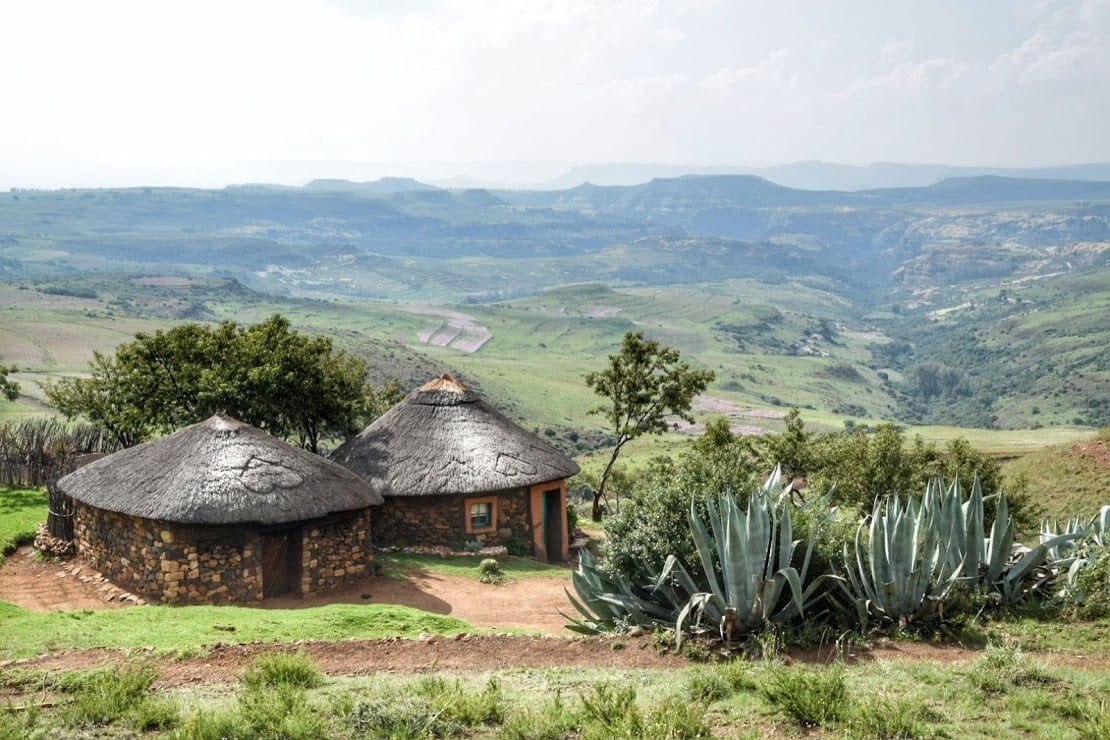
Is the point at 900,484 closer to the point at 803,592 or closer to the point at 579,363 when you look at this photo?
the point at 803,592

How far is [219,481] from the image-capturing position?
15.6 metres

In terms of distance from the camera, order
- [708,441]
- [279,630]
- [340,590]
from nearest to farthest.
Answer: [279,630] → [340,590] → [708,441]

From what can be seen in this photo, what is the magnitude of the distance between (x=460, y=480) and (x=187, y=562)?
649 cm

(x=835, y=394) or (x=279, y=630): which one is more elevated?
(x=279, y=630)

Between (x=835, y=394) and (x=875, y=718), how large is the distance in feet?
472

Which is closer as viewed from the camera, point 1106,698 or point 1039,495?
point 1106,698

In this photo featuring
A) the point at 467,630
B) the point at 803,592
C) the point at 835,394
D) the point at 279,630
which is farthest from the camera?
the point at 835,394

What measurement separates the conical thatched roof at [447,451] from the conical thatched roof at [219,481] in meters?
2.75

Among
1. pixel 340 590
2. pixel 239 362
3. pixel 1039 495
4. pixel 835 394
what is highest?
pixel 239 362

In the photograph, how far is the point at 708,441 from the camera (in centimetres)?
2533

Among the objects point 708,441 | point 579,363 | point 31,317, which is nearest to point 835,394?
point 579,363

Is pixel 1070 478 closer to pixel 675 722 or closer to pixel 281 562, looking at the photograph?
pixel 281 562

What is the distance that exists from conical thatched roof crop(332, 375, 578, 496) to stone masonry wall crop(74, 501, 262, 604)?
200 inches

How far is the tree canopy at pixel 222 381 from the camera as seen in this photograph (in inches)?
860
